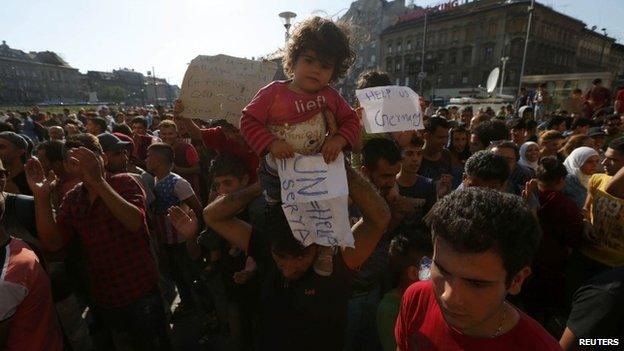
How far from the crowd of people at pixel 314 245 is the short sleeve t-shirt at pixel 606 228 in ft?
0.04

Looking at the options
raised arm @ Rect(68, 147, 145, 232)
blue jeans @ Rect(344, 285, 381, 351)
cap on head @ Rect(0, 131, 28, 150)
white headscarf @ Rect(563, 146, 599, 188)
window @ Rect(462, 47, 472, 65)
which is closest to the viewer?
raised arm @ Rect(68, 147, 145, 232)

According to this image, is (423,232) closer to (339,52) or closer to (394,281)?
(394,281)

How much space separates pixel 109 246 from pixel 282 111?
1732mm

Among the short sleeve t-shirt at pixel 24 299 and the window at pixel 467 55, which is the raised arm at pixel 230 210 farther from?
the window at pixel 467 55

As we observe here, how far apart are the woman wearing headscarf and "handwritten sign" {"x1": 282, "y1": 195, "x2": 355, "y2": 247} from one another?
3.54m

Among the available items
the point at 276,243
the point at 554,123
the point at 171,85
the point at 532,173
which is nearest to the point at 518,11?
the point at 554,123

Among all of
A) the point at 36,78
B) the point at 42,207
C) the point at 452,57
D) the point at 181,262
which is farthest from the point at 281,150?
the point at 36,78

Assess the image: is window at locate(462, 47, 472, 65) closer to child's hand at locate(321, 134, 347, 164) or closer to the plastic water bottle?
the plastic water bottle

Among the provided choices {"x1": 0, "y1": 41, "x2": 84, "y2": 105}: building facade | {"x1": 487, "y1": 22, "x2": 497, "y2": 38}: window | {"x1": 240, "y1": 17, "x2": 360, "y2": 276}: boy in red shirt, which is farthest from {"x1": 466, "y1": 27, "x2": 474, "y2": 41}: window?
{"x1": 0, "y1": 41, "x2": 84, "y2": 105}: building facade

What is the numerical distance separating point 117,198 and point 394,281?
197cm

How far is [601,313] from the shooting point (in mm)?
1553

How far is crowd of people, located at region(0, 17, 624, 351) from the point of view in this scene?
1286 millimetres

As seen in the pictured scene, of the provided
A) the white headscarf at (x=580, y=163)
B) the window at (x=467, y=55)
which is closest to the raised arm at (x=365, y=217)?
the white headscarf at (x=580, y=163)

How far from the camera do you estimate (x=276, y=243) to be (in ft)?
6.05
